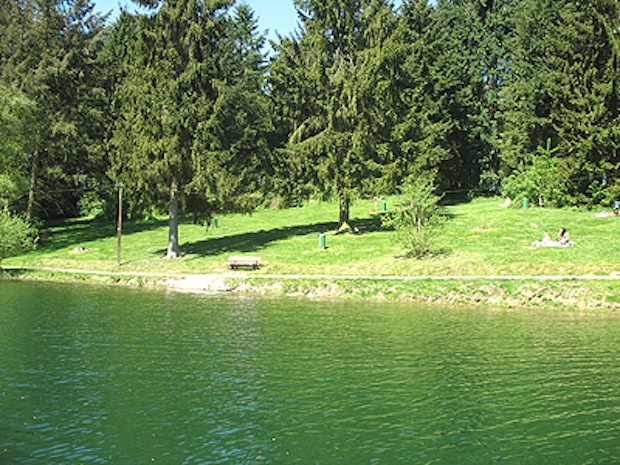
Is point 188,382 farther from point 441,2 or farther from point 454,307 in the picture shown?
point 441,2

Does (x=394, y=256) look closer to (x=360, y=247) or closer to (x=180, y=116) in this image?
(x=360, y=247)

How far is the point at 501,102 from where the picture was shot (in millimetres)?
59969

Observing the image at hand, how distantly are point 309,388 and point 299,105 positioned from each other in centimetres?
3262

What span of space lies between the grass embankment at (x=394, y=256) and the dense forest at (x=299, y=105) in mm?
3192

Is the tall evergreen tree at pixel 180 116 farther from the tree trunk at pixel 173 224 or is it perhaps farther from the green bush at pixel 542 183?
the green bush at pixel 542 183

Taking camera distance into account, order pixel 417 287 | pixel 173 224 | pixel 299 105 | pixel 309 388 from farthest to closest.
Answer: pixel 299 105, pixel 173 224, pixel 417 287, pixel 309 388

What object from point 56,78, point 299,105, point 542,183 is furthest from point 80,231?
point 542,183

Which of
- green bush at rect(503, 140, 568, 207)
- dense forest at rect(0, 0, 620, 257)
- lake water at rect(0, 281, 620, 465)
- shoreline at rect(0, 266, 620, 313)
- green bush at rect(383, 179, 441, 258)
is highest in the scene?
dense forest at rect(0, 0, 620, 257)

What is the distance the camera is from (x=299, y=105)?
4597cm

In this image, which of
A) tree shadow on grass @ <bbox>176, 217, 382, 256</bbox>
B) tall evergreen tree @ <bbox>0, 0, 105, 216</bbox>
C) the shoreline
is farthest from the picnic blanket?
tall evergreen tree @ <bbox>0, 0, 105, 216</bbox>

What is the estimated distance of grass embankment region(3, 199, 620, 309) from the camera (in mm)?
29531

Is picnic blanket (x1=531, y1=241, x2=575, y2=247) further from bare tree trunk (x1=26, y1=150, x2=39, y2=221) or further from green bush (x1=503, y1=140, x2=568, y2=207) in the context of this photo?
bare tree trunk (x1=26, y1=150, x2=39, y2=221)

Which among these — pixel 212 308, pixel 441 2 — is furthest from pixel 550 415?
pixel 441 2

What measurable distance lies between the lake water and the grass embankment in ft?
10.5
